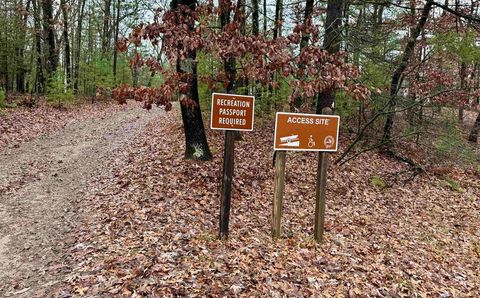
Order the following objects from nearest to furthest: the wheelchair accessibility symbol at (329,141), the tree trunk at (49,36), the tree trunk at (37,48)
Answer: the wheelchair accessibility symbol at (329,141) → the tree trunk at (37,48) → the tree trunk at (49,36)

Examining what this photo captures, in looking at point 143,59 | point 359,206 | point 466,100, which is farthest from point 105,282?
point 466,100

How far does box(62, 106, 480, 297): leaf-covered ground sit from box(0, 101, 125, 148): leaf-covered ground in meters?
4.81

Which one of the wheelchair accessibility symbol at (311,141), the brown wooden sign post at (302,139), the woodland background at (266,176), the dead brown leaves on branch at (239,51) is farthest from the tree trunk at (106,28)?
the wheelchair accessibility symbol at (311,141)

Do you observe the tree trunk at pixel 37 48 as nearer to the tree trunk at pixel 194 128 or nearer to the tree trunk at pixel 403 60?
the tree trunk at pixel 194 128

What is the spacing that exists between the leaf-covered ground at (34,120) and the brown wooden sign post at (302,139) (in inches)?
397

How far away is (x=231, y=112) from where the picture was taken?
540 centimetres

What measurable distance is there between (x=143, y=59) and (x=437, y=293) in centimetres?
567

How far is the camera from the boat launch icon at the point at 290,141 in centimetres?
567

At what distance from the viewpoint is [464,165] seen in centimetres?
1270

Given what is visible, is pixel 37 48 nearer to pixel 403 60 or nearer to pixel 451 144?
pixel 403 60

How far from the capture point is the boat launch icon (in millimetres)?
5672

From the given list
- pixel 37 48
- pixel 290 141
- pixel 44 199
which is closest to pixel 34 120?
pixel 37 48

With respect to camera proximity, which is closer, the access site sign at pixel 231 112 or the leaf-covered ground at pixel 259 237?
the leaf-covered ground at pixel 259 237

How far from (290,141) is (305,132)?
0.29 m
